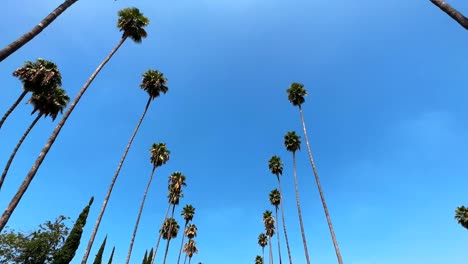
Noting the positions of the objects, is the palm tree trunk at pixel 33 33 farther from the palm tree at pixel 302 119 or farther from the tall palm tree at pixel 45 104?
the palm tree at pixel 302 119

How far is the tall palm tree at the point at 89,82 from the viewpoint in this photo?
49.4 feet

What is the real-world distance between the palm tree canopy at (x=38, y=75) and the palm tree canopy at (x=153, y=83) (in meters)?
11.3

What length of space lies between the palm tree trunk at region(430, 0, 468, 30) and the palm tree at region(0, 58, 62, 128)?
108 ft

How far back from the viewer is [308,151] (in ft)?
129

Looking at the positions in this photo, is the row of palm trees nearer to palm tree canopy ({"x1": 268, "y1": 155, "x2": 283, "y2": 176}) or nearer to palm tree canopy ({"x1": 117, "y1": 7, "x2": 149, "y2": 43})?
palm tree canopy ({"x1": 268, "y1": 155, "x2": 283, "y2": 176})

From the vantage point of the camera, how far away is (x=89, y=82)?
77.8 feet

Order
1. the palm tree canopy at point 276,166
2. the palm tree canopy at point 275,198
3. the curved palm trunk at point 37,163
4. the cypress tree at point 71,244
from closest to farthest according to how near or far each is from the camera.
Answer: the curved palm trunk at point 37,163, the cypress tree at point 71,244, the palm tree canopy at point 276,166, the palm tree canopy at point 275,198

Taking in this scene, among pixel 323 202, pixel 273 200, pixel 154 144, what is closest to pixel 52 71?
pixel 154 144

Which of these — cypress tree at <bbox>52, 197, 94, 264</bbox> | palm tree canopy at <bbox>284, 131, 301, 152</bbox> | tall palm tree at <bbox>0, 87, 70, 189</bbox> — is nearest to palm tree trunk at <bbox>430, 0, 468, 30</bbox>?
tall palm tree at <bbox>0, 87, 70, 189</bbox>

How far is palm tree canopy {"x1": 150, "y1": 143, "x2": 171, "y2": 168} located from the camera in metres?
52.8

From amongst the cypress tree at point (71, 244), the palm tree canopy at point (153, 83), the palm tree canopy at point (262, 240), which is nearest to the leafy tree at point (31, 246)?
the cypress tree at point (71, 244)

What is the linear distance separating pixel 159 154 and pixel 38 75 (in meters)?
24.3

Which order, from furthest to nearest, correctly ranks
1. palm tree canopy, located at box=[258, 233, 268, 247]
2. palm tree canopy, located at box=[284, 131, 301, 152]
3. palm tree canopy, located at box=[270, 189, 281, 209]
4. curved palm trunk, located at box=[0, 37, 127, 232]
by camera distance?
palm tree canopy, located at box=[258, 233, 268, 247] → palm tree canopy, located at box=[270, 189, 281, 209] → palm tree canopy, located at box=[284, 131, 301, 152] → curved palm trunk, located at box=[0, 37, 127, 232]

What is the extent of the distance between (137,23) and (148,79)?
11263 millimetres
